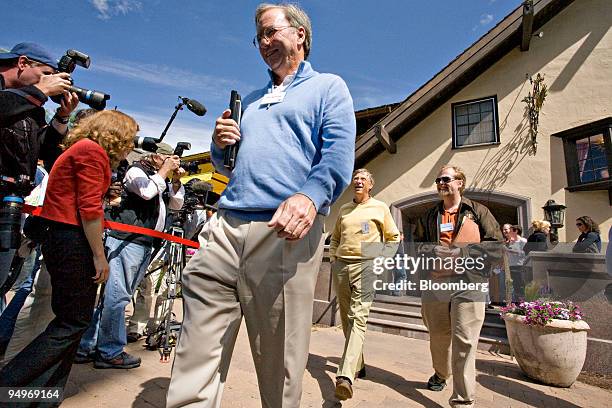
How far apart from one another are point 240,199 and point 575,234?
784 cm

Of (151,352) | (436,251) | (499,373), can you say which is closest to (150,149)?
(151,352)

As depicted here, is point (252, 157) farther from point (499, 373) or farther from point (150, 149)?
point (499, 373)

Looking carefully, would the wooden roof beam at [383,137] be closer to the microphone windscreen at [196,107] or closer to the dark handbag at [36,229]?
the microphone windscreen at [196,107]

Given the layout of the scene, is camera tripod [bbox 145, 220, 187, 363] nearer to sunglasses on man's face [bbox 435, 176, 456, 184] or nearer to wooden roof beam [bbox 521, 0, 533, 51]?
sunglasses on man's face [bbox 435, 176, 456, 184]

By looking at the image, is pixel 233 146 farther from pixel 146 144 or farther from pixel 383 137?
pixel 383 137

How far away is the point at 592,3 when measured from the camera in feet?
25.9

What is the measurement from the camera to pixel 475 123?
8750 mm

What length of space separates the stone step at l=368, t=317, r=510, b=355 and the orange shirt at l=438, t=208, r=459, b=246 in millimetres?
3023

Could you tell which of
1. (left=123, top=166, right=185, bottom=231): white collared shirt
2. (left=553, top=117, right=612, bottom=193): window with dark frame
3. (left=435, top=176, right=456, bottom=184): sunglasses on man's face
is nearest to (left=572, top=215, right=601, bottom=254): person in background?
(left=553, top=117, right=612, bottom=193): window with dark frame

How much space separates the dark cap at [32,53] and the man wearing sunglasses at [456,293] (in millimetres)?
3107

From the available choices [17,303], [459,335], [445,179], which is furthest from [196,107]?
[459,335]

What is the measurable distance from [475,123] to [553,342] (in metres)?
6.25

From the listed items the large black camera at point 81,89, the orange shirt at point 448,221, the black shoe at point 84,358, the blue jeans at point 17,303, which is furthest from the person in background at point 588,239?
the blue jeans at point 17,303

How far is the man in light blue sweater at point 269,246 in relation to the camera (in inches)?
49.9
